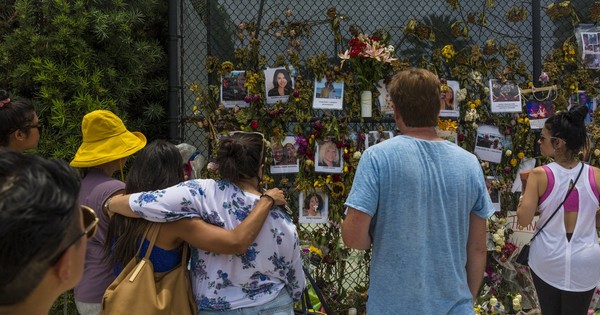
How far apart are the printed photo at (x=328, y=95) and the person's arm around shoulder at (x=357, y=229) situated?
2.23 metres

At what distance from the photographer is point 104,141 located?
3.20m

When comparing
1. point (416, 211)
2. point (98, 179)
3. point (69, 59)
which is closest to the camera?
point (416, 211)

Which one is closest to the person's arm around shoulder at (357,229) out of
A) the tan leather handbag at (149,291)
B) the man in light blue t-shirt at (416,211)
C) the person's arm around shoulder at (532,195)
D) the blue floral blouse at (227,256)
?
the man in light blue t-shirt at (416,211)

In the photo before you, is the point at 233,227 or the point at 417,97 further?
the point at 233,227

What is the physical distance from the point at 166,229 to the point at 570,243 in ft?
7.82

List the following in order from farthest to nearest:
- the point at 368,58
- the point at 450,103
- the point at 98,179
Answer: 1. the point at 450,103
2. the point at 368,58
3. the point at 98,179

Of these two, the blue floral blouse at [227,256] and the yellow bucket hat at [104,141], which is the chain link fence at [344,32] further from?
the blue floral blouse at [227,256]

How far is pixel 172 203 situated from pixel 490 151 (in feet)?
10.0

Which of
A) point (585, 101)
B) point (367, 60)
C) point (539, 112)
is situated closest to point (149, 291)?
point (367, 60)

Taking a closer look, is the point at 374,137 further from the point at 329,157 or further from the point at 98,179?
the point at 98,179

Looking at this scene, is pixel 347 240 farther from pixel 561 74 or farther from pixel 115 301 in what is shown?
pixel 561 74

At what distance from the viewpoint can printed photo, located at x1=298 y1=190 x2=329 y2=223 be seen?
4508 millimetres

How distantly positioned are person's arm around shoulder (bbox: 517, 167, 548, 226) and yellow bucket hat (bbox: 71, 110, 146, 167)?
7.33 ft

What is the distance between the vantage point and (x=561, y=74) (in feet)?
15.8
